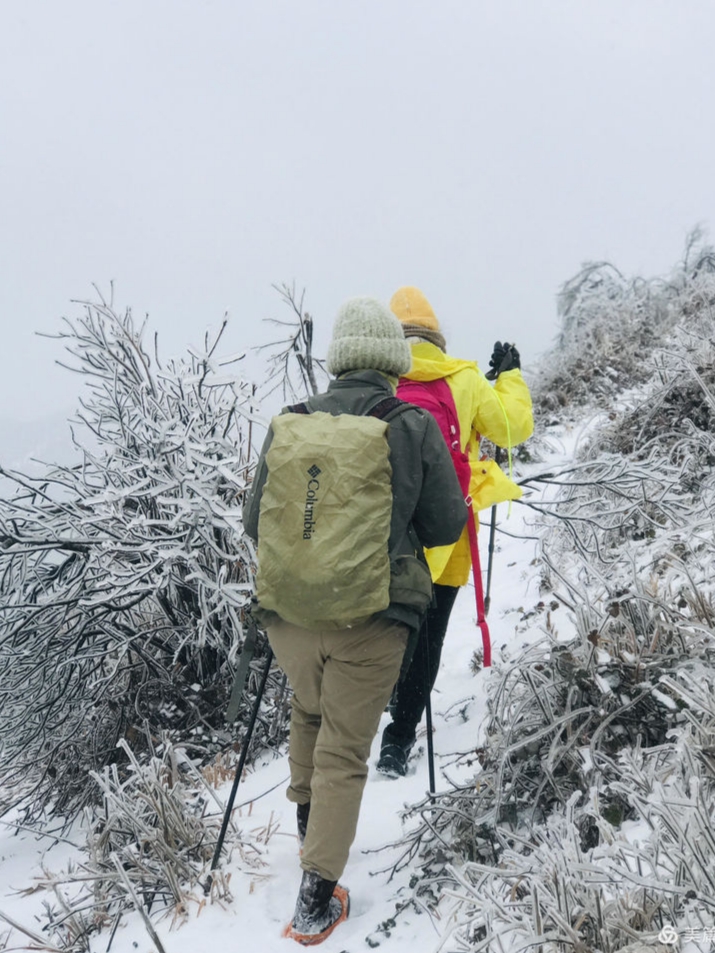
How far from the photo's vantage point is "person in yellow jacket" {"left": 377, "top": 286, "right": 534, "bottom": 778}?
9.97 ft

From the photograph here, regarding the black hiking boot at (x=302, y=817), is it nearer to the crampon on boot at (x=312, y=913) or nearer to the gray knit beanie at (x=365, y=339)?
the crampon on boot at (x=312, y=913)

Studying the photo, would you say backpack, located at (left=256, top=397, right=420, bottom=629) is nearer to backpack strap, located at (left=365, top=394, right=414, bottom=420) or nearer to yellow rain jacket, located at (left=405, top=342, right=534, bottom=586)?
backpack strap, located at (left=365, top=394, right=414, bottom=420)

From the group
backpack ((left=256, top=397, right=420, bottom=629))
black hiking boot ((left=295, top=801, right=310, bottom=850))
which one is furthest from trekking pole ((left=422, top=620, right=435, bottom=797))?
backpack ((left=256, top=397, right=420, bottom=629))

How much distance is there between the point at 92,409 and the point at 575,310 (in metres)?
11.3

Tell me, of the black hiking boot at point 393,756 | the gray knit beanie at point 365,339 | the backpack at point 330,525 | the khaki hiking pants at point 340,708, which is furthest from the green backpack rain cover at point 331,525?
the black hiking boot at point 393,756

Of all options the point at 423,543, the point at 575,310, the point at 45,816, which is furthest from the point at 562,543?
the point at 575,310

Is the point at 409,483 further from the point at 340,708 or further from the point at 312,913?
the point at 312,913

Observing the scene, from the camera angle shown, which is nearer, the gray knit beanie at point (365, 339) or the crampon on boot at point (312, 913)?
the crampon on boot at point (312, 913)

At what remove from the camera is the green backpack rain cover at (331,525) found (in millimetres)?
2109

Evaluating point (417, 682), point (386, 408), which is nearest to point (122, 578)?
point (417, 682)

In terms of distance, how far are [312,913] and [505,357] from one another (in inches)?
93.0

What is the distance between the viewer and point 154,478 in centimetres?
384

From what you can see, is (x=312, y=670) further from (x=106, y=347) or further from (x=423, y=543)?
(x=106, y=347)

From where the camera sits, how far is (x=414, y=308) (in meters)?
3.11
